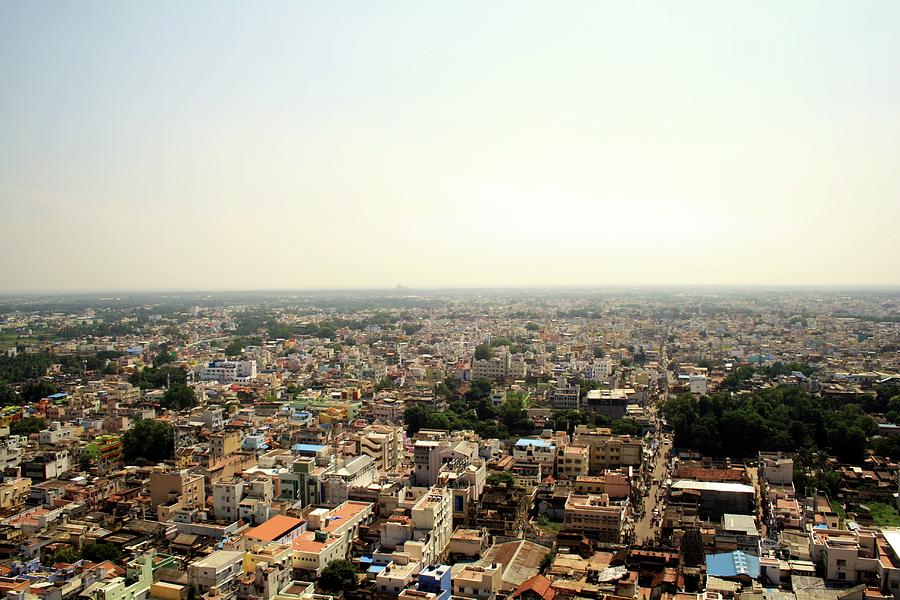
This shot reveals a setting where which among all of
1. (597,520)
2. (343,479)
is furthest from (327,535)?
(597,520)

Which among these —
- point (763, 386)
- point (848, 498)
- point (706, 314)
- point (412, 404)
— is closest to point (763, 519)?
point (848, 498)

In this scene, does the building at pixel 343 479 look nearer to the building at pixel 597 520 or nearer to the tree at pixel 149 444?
the building at pixel 597 520

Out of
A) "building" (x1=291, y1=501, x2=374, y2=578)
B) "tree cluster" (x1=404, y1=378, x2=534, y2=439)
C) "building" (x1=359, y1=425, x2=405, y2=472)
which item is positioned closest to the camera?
"building" (x1=291, y1=501, x2=374, y2=578)

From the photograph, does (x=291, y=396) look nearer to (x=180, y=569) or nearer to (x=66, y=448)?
(x=66, y=448)

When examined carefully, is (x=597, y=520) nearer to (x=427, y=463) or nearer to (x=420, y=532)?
(x=420, y=532)

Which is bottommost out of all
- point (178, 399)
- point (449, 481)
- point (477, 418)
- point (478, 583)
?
point (477, 418)

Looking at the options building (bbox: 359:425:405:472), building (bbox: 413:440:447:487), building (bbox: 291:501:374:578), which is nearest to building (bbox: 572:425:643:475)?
building (bbox: 413:440:447:487)

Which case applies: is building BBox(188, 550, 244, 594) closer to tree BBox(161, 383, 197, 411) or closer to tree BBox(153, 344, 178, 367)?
tree BBox(161, 383, 197, 411)
